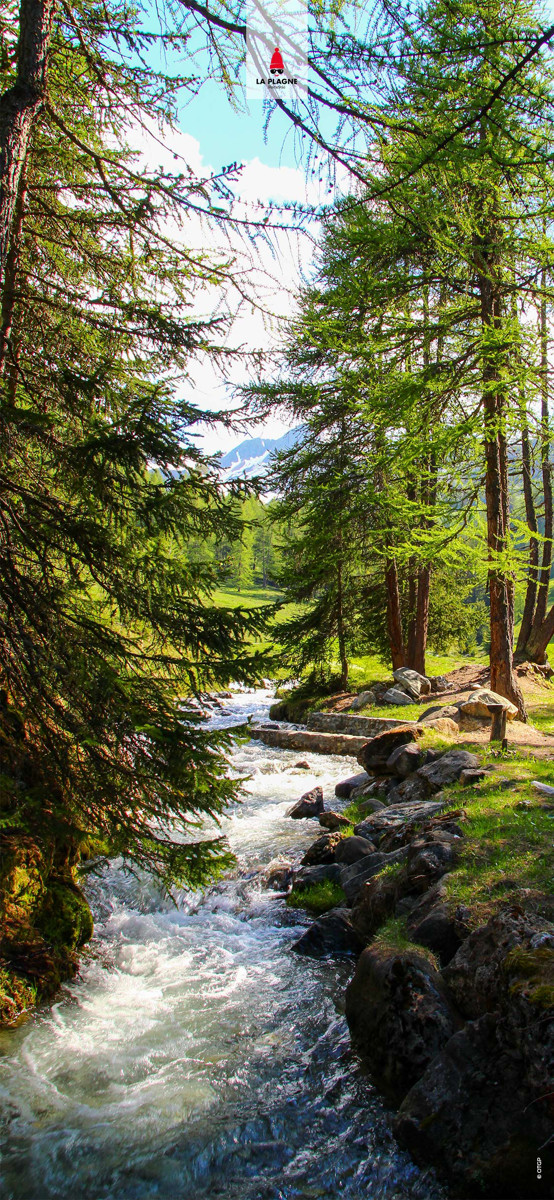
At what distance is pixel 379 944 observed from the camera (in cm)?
475

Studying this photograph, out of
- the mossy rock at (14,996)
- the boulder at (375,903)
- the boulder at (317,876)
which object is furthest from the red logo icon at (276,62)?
the boulder at (317,876)

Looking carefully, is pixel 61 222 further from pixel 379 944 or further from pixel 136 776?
pixel 379 944

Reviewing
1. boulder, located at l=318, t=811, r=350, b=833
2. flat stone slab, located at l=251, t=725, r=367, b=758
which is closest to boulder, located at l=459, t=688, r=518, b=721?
flat stone slab, located at l=251, t=725, r=367, b=758

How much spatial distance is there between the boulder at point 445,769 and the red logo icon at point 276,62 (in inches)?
293

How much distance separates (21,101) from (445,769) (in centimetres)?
821

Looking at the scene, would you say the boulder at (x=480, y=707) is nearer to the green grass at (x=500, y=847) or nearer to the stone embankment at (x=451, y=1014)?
the green grass at (x=500, y=847)

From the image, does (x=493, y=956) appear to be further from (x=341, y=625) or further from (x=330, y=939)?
(x=341, y=625)

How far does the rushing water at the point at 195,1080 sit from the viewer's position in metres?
3.56

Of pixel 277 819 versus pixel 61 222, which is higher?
pixel 61 222

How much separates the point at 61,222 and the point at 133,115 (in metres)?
1.10

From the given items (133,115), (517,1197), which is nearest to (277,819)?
(517,1197)

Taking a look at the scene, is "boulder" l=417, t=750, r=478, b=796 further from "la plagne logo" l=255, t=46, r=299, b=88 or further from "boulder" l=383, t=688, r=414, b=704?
"la plagne logo" l=255, t=46, r=299, b=88

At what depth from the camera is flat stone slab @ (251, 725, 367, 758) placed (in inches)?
548

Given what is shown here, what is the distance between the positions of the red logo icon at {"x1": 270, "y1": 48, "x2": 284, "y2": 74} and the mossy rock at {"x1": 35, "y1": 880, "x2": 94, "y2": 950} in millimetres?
5775
